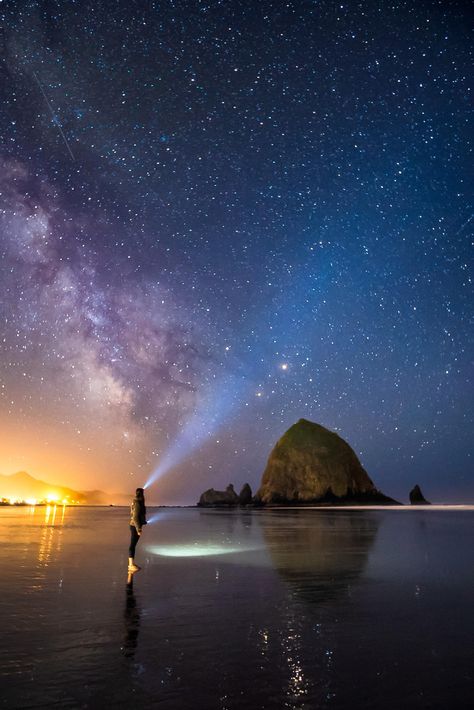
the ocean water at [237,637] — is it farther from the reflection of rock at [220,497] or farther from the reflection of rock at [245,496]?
the reflection of rock at [220,497]

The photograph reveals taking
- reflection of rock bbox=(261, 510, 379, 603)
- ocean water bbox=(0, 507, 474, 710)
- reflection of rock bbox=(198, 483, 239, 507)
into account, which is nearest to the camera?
ocean water bbox=(0, 507, 474, 710)

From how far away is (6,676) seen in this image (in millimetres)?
4797

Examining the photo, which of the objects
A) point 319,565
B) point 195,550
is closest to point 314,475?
point 195,550

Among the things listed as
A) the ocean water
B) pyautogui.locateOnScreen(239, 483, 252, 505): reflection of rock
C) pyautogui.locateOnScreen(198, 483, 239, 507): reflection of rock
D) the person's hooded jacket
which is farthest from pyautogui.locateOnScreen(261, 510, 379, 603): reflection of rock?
pyautogui.locateOnScreen(198, 483, 239, 507): reflection of rock

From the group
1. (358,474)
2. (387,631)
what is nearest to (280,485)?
(358,474)

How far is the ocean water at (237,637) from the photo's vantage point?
4.38m

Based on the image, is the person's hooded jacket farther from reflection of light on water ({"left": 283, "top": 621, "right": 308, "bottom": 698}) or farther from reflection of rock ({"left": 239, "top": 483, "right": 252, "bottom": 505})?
reflection of rock ({"left": 239, "top": 483, "right": 252, "bottom": 505})

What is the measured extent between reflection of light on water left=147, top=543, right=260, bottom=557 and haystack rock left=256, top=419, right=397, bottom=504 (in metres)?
130

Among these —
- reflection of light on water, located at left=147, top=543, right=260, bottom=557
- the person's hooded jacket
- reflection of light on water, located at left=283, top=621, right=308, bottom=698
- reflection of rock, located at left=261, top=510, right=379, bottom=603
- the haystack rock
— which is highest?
the haystack rock

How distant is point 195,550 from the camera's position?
17.4 meters

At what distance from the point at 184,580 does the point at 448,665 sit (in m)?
6.72

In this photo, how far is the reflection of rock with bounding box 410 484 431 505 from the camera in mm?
138250

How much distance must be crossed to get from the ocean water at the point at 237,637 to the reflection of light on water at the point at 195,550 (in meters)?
3.61

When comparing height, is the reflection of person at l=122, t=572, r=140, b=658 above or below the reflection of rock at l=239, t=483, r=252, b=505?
below
